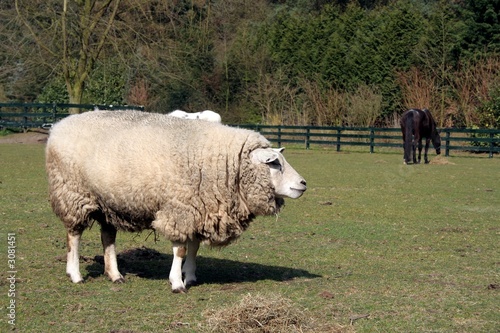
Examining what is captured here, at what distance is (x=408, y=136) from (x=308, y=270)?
18.4m

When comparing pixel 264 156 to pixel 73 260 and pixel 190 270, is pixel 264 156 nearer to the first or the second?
pixel 190 270

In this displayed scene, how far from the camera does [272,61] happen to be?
4469cm

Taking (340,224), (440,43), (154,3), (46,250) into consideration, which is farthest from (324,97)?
(46,250)

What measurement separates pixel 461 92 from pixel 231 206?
30.3 metres

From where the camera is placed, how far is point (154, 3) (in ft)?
122

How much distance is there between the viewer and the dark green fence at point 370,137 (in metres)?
32.5

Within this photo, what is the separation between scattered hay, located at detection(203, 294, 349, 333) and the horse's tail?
20.8 metres

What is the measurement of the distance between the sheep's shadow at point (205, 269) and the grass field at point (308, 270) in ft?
0.04

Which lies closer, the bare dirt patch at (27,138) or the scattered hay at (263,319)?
the scattered hay at (263,319)

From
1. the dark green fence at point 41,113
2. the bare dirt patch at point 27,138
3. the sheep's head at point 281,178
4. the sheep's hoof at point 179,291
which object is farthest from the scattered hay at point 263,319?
the bare dirt patch at point 27,138

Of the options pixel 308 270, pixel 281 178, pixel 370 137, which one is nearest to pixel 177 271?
pixel 281 178

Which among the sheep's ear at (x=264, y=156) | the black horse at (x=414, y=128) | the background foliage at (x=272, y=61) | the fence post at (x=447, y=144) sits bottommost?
the fence post at (x=447, y=144)

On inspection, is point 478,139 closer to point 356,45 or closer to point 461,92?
point 461,92

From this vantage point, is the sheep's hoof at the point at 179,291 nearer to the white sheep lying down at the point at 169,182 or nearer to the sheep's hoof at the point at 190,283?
the white sheep lying down at the point at 169,182
